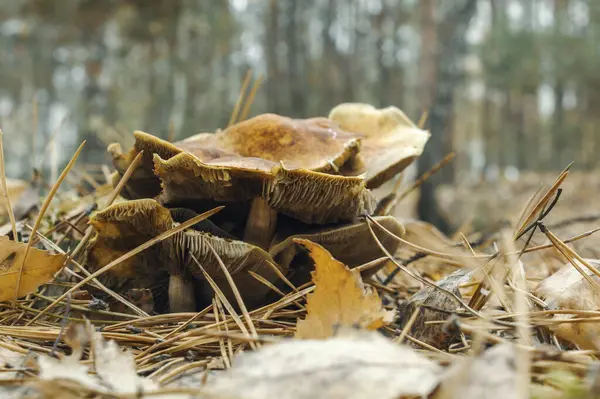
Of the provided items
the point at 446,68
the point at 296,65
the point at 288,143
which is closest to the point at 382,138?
the point at 288,143

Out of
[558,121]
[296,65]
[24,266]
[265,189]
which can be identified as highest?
[296,65]

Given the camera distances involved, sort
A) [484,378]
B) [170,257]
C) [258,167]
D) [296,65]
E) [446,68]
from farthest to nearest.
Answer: [296,65] → [446,68] → [170,257] → [258,167] → [484,378]

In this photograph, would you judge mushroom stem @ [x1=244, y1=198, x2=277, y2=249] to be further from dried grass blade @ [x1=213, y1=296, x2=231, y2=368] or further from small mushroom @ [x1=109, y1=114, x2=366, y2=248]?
dried grass blade @ [x1=213, y1=296, x2=231, y2=368]

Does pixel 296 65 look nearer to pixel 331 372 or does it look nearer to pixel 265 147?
pixel 265 147

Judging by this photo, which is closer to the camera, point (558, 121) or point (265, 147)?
point (265, 147)

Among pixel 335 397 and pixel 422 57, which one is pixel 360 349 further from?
pixel 422 57

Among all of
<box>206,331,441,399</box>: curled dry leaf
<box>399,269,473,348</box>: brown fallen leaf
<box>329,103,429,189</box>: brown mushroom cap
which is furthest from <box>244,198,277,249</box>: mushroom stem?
<box>206,331,441,399</box>: curled dry leaf

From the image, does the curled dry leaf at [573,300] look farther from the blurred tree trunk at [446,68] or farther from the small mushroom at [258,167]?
the blurred tree trunk at [446,68]

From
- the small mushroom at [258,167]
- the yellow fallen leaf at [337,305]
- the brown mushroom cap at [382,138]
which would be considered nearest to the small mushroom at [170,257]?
the small mushroom at [258,167]
